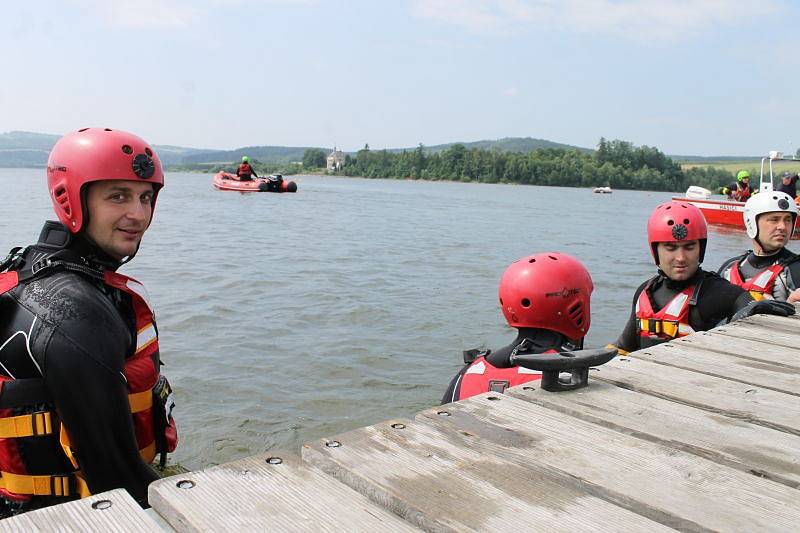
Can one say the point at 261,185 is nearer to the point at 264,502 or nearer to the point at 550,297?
the point at 550,297

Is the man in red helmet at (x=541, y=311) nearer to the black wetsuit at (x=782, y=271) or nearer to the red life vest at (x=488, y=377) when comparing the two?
the red life vest at (x=488, y=377)

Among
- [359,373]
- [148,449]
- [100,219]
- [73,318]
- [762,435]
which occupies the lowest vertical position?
[359,373]

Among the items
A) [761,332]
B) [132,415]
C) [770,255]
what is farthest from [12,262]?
[770,255]

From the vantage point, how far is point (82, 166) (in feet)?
8.94

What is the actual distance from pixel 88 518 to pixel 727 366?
128 inches

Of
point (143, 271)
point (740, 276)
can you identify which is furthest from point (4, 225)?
point (740, 276)

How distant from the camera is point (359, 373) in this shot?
9.29 meters

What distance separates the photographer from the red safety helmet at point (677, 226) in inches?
217

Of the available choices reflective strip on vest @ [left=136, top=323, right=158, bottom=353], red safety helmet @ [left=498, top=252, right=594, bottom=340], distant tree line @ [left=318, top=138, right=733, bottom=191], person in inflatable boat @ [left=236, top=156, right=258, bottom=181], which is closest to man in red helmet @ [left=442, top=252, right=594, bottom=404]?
red safety helmet @ [left=498, top=252, right=594, bottom=340]

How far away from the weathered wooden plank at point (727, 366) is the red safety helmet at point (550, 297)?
0.39 m

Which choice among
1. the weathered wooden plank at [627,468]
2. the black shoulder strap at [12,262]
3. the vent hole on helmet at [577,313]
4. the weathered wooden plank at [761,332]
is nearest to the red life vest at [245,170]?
the weathered wooden plank at [761,332]

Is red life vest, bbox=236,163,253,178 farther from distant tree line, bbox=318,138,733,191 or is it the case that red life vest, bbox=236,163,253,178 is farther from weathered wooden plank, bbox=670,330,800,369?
distant tree line, bbox=318,138,733,191

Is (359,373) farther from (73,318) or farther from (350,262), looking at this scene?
(350,262)

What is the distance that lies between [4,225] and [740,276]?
2623 cm
